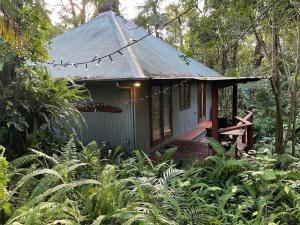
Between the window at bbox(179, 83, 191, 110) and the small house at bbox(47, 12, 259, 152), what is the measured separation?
43cm

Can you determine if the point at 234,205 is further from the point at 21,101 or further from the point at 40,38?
the point at 40,38

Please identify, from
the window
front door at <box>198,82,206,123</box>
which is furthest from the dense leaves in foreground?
front door at <box>198,82,206,123</box>

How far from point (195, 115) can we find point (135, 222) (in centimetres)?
959

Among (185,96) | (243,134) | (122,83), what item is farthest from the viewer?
(185,96)

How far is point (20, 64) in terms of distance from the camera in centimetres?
541

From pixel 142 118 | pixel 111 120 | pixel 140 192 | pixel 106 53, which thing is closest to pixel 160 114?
pixel 142 118

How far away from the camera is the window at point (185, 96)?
1097cm

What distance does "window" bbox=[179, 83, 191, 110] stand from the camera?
11.0 metres

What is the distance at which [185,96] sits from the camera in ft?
37.6

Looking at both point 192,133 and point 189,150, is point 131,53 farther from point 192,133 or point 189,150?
point 192,133

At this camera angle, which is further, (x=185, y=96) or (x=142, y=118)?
(x=185, y=96)

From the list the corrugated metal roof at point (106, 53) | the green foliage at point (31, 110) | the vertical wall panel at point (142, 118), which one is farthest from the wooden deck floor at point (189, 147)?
the green foliage at point (31, 110)

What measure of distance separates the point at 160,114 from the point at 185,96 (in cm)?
255

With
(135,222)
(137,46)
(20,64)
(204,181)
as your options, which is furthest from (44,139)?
(137,46)
